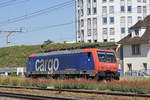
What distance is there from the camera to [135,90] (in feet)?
67.5

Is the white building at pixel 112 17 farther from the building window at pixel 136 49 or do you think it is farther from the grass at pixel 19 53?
the building window at pixel 136 49

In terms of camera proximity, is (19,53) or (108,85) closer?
(108,85)

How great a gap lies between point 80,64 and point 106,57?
7.99ft

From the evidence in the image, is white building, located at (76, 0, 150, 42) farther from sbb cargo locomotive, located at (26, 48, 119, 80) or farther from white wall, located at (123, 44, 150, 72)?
→ sbb cargo locomotive, located at (26, 48, 119, 80)

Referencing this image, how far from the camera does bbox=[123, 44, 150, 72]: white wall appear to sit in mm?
46906

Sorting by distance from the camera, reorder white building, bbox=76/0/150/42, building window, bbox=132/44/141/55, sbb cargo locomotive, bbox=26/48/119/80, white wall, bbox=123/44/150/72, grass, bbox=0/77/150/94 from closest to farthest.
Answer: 1. grass, bbox=0/77/150/94
2. sbb cargo locomotive, bbox=26/48/119/80
3. white wall, bbox=123/44/150/72
4. building window, bbox=132/44/141/55
5. white building, bbox=76/0/150/42

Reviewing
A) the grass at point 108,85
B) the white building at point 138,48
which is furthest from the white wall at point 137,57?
the grass at point 108,85

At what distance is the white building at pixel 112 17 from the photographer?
91.8 m

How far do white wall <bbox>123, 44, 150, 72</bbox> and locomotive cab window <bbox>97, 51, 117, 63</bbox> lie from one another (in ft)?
57.2

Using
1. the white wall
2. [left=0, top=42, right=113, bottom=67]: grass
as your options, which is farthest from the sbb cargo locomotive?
[left=0, top=42, right=113, bottom=67]: grass

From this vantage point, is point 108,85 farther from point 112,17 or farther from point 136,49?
point 112,17

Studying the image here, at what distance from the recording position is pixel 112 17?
93000mm

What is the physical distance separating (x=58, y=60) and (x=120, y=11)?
200 feet

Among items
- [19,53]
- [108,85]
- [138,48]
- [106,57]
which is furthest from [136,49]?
[19,53]
